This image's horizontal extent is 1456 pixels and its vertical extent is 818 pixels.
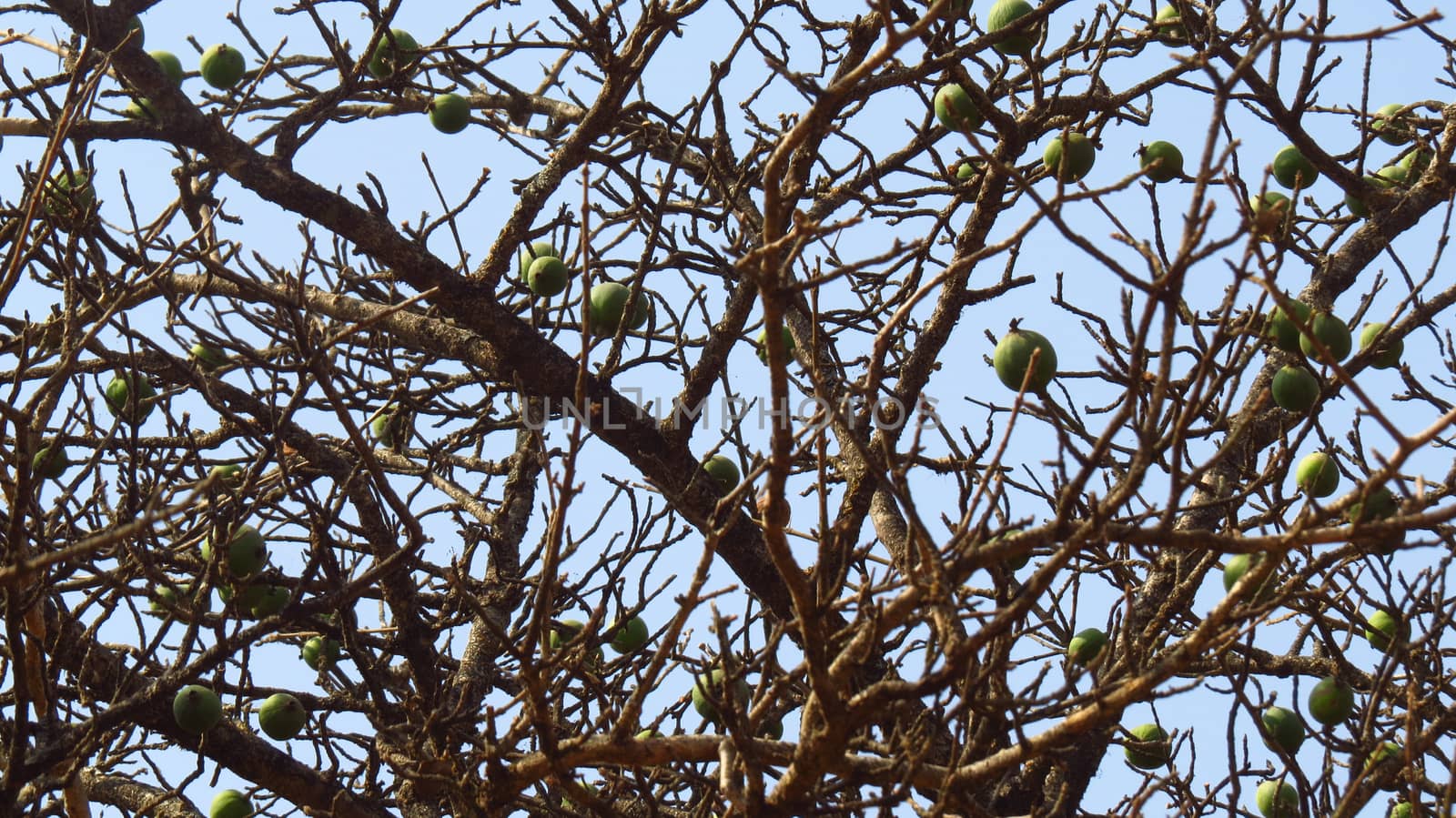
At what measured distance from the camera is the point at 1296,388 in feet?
13.6

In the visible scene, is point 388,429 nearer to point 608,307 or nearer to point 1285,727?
point 608,307

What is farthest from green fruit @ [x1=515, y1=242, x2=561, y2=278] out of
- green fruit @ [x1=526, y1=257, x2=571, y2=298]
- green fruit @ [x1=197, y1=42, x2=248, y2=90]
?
green fruit @ [x1=197, y1=42, x2=248, y2=90]

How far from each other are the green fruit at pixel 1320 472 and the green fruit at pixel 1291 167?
3.95 feet

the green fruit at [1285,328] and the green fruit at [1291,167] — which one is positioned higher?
the green fruit at [1291,167]

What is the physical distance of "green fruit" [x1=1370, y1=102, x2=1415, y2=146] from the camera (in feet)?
16.1

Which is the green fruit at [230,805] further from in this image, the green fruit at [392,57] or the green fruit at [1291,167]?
the green fruit at [1291,167]

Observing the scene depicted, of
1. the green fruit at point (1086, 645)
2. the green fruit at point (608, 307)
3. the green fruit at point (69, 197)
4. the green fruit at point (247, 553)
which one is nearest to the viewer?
the green fruit at point (69, 197)

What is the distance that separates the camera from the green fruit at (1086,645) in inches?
172

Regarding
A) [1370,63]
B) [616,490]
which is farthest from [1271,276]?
[1370,63]

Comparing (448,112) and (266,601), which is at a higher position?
(448,112)

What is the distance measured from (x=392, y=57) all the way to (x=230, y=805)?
9.15ft

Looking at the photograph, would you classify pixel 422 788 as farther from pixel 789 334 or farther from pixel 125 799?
pixel 789 334

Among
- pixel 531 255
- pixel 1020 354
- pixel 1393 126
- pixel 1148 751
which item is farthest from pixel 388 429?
pixel 1393 126

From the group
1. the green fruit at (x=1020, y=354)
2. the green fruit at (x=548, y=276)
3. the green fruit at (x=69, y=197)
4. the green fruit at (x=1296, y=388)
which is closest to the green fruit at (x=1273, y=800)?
the green fruit at (x=1296, y=388)
